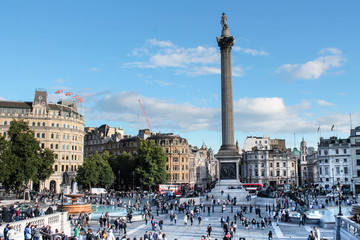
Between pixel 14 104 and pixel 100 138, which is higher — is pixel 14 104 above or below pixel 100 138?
above

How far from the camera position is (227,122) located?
6116 cm

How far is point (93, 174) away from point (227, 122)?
107ft

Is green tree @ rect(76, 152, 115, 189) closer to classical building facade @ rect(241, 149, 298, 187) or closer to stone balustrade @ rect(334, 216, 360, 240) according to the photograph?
classical building facade @ rect(241, 149, 298, 187)

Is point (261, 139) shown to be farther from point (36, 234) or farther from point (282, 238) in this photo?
point (36, 234)

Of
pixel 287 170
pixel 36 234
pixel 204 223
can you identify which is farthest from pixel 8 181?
pixel 287 170

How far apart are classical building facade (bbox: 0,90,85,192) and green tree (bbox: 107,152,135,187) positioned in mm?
12566

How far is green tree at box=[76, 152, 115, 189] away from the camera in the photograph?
252 ft

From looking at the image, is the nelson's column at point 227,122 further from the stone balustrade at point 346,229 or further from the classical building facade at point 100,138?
the classical building facade at point 100,138

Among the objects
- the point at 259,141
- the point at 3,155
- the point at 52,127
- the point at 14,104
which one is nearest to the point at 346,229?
the point at 3,155

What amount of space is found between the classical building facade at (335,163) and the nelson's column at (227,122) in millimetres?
42694

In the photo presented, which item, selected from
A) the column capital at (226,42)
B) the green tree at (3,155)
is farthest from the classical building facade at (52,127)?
the column capital at (226,42)

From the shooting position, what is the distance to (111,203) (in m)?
53.7

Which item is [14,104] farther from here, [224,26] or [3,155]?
[224,26]

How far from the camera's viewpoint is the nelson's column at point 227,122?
190 ft
